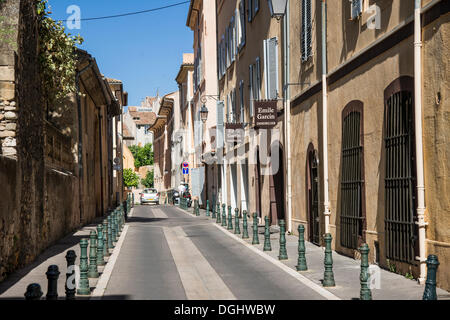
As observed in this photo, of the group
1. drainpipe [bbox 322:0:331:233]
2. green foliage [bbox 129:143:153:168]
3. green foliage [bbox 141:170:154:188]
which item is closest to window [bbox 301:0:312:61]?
drainpipe [bbox 322:0:331:233]

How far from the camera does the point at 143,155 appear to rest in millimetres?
113938

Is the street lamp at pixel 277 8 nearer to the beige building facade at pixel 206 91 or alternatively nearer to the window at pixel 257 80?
the window at pixel 257 80

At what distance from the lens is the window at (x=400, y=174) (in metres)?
11.0

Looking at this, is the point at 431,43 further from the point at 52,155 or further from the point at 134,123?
the point at 134,123

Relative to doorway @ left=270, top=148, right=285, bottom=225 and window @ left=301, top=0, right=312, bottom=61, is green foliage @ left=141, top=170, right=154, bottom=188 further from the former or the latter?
window @ left=301, top=0, right=312, bottom=61

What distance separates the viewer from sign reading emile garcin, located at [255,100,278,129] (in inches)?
821

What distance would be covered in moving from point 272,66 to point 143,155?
305 feet

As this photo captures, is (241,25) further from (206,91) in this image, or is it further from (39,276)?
(39,276)

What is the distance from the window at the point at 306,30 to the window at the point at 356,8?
366 cm

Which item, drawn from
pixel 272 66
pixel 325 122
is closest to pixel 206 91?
pixel 272 66

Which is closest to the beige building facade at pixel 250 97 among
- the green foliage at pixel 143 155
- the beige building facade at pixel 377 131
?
the beige building facade at pixel 377 131

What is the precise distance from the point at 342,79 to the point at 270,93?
7682 mm

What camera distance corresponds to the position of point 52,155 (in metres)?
19.6

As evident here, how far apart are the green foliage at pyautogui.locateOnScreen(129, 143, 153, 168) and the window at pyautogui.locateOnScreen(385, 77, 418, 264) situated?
102582mm
